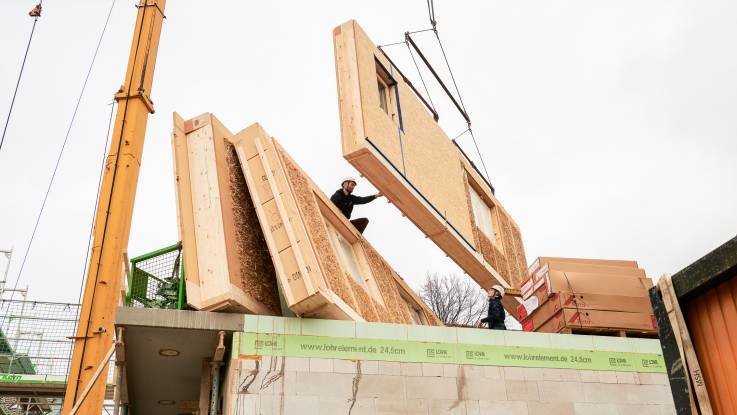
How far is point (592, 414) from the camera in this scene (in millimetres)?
9797

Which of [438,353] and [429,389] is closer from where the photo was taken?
[429,389]

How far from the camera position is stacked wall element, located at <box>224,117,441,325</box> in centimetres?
892

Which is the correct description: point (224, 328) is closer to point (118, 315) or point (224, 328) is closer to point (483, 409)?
point (118, 315)

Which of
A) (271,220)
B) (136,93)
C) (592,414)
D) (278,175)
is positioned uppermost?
(136,93)

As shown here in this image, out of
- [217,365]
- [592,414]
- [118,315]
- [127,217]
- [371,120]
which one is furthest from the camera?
[371,120]

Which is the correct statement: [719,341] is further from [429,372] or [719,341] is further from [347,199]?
[347,199]

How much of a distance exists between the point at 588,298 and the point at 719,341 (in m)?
7.04

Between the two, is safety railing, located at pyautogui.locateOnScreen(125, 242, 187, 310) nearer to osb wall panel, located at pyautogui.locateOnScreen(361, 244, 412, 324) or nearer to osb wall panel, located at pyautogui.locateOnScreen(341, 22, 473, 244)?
osb wall panel, located at pyautogui.locateOnScreen(361, 244, 412, 324)

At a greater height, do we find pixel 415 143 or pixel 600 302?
pixel 415 143

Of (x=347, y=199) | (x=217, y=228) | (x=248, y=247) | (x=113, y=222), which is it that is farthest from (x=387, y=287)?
(x=113, y=222)

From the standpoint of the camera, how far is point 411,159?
516 inches

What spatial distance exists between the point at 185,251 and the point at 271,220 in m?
1.20

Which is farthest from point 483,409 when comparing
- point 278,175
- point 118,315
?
point 118,315

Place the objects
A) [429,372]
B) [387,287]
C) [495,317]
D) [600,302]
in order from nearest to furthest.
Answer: [429,372]
[495,317]
[600,302]
[387,287]
